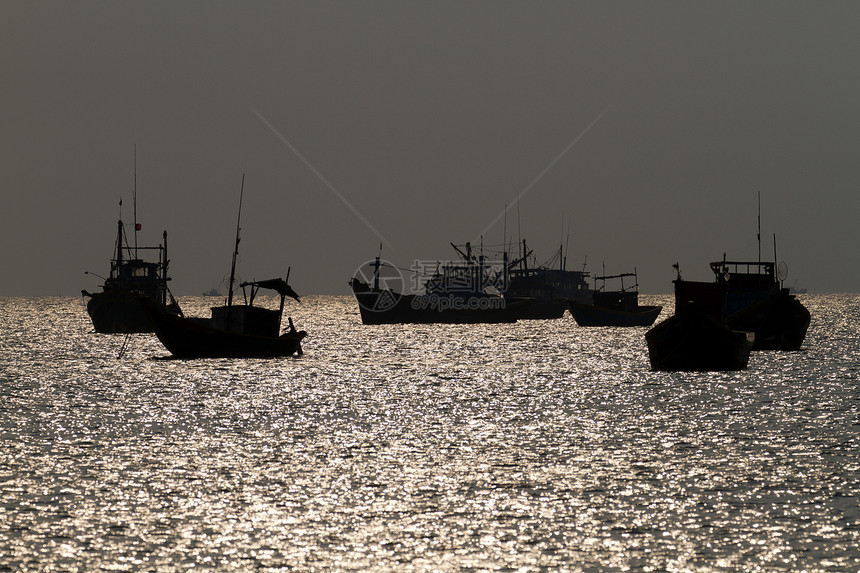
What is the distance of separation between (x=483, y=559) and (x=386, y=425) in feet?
62.6

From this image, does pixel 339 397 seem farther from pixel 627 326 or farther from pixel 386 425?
pixel 627 326

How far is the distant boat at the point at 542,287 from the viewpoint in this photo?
171375 mm

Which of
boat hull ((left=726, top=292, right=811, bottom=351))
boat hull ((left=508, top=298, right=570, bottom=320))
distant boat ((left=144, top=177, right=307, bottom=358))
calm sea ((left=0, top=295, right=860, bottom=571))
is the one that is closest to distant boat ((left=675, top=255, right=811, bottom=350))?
boat hull ((left=726, top=292, right=811, bottom=351))

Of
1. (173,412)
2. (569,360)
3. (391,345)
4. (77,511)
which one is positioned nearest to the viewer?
(77,511)

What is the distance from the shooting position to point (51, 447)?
29.2 meters

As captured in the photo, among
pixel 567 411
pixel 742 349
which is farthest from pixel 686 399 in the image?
pixel 742 349

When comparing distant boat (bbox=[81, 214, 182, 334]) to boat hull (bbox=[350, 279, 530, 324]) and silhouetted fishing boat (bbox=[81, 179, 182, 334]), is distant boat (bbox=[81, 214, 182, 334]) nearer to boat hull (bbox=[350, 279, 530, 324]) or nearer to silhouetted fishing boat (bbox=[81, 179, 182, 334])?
silhouetted fishing boat (bbox=[81, 179, 182, 334])

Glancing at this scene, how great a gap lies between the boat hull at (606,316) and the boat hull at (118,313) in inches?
2212

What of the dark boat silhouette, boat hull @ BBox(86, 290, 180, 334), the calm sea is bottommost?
the calm sea

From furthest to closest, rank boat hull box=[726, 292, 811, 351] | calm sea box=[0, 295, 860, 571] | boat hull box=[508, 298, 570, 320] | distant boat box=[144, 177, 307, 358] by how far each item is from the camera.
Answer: boat hull box=[508, 298, 570, 320] → boat hull box=[726, 292, 811, 351] → distant boat box=[144, 177, 307, 358] → calm sea box=[0, 295, 860, 571]

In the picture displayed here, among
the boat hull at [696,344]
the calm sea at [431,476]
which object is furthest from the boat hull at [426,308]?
the calm sea at [431,476]

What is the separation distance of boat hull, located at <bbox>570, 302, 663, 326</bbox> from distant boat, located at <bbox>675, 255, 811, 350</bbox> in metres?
61.3

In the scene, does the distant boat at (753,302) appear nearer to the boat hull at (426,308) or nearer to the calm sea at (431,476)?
the calm sea at (431,476)

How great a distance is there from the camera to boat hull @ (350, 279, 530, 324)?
144375 millimetres
